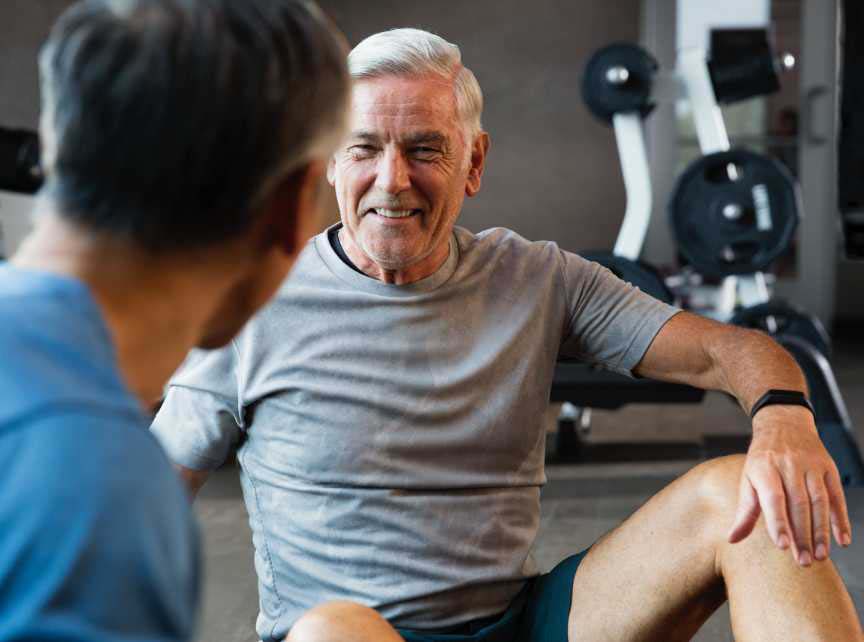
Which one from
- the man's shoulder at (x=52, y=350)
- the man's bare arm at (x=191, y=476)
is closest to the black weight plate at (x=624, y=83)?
the man's bare arm at (x=191, y=476)

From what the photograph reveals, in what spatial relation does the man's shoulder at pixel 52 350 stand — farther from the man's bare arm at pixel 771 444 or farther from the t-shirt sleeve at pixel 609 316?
the t-shirt sleeve at pixel 609 316

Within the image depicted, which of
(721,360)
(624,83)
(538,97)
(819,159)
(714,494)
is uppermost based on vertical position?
(721,360)

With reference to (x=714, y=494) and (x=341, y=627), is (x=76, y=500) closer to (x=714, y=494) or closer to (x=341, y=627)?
(x=341, y=627)

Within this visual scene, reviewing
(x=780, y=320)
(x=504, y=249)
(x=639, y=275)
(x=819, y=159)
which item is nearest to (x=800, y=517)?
(x=504, y=249)

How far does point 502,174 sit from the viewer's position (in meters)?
6.55

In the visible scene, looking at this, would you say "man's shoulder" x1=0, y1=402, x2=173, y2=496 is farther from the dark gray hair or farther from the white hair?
the white hair

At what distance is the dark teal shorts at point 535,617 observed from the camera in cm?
138

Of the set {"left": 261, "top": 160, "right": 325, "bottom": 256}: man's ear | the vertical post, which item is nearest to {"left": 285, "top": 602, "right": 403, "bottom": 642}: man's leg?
{"left": 261, "top": 160, "right": 325, "bottom": 256}: man's ear

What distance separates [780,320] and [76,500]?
366 centimetres

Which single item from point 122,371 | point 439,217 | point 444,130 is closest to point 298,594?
point 439,217

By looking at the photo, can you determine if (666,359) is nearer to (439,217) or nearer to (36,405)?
(439,217)

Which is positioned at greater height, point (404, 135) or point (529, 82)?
point (404, 135)

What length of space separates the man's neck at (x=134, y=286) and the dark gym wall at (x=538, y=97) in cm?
590

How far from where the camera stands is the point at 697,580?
4.37 feet
